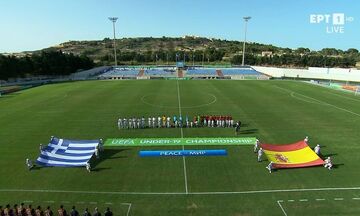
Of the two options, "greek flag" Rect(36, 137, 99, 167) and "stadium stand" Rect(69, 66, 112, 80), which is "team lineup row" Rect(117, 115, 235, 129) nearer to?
"greek flag" Rect(36, 137, 99, 167)

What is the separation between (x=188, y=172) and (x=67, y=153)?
33.0 ft

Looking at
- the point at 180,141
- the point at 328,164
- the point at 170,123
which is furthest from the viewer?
the point at 170,123

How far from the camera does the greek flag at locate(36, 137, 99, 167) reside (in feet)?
75.7

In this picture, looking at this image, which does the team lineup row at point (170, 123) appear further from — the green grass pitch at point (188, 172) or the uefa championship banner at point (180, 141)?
the uefa championship banner at point (180, 141)

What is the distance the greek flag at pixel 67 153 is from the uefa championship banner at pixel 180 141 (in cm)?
259

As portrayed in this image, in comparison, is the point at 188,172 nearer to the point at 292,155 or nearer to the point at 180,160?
the point at 180,160

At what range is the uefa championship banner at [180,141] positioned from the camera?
27547 millimetres

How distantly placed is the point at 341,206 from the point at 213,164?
29.0ft

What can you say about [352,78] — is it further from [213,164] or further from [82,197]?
[82,197]

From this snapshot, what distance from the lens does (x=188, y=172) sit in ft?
71.6

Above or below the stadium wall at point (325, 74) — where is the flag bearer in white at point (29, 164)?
below

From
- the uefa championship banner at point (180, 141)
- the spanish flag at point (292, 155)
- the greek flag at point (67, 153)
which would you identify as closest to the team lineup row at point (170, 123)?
the uefa championship banner at point (180, 141)

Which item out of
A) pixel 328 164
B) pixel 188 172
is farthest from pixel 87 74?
pixel 328 164

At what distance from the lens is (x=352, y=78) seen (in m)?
79.9
